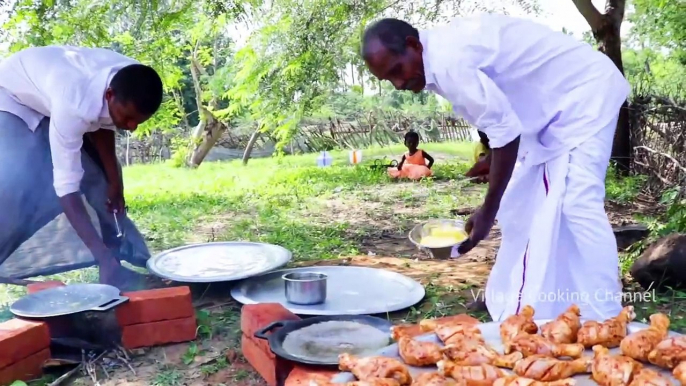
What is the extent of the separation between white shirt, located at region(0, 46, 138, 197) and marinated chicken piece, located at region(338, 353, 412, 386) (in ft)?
Answer: 6.80

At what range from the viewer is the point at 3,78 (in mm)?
3340

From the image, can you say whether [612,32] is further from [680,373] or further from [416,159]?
[680,373]

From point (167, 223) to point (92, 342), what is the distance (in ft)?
11.8

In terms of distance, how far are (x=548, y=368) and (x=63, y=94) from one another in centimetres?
250

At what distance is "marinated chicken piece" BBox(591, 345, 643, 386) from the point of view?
4.26 feet

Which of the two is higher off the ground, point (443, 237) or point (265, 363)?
point (443, 237)

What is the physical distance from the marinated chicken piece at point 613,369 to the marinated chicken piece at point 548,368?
3cm

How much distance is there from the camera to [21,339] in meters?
2.42

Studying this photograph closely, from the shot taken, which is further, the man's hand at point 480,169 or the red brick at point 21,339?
the man's hand at point 480,169

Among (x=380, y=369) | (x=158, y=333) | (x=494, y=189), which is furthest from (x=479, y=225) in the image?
(x=158, y=333)

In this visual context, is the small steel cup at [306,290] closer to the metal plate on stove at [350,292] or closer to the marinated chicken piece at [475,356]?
the metal plate on stove at [350,292]

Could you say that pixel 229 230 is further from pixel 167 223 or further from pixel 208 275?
pixel 208 275

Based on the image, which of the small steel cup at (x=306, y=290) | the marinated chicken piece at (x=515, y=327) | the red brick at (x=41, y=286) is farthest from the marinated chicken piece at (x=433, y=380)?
the red brick at (x=41, y=286)

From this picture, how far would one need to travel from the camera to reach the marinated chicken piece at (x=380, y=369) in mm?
1390
